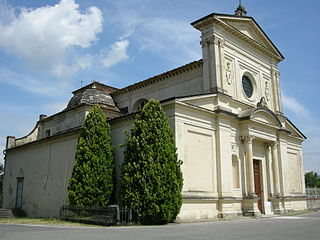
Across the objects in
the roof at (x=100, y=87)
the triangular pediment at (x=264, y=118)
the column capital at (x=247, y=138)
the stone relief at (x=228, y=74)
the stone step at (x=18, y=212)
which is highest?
the roof at (x=100, y=87)

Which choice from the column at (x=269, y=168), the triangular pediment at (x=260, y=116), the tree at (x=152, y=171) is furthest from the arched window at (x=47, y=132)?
the column at (x=269, y=168)

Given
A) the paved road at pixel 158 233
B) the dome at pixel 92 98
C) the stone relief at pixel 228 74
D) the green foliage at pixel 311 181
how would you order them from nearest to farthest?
the paved road at pixel 158 233, the stone relief at pixel 228 74, the dome at pixel 92 98, the green foliage at pixel 311 181

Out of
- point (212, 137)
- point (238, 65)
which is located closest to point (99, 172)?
point (212, 137)

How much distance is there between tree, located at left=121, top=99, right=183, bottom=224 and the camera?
612 inches

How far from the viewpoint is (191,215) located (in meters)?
17.4

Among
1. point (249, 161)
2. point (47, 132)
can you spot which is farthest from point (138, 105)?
point (249, 161)

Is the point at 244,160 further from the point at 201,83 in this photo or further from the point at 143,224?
the point at 143,224

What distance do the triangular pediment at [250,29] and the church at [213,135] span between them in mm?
77

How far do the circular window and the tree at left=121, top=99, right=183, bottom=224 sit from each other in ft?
33.9

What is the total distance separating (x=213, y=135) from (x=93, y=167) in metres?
7.21

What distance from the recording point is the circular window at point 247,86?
992 inches

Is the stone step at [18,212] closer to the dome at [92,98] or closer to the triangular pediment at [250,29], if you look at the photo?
the dome at [92,98]

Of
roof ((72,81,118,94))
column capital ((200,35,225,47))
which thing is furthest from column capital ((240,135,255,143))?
roof ((72,81,118,94))

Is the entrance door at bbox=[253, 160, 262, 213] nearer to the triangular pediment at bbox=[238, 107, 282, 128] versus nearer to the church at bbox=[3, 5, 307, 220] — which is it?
the church at bbox=[3, 5, 307, 220]
